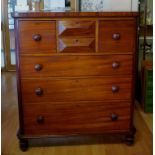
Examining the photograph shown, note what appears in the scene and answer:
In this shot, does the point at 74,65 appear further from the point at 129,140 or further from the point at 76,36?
the point at 129,140

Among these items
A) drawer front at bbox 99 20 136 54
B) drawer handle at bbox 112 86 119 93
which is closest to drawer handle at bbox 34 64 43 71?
drawer front at bbox 99 20 136 54

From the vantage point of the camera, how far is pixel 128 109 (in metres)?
1.93

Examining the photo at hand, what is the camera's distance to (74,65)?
5.91 feet

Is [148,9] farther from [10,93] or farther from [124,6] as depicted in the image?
[10,93]

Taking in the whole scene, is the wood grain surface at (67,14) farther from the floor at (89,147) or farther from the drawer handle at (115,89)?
the floor at (89,147)

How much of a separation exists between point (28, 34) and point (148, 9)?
1703 mm

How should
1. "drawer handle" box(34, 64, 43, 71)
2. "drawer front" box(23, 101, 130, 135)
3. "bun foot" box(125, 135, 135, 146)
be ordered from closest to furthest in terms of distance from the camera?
"drawer handle" box(34, 64, 43, 71) < "drawer front" box(23, 101, 130, 135) < "bun foot" box(125, 135, 135, 146)

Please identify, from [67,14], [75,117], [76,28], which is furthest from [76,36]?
[75,117]

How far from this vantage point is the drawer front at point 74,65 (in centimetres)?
178

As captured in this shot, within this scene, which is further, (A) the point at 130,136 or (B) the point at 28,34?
(A) the point at 130,136

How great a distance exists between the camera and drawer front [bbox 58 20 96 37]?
1.72 metres

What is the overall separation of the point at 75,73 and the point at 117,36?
0.37m

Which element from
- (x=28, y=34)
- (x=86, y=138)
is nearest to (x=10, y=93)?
(x=86, y=138)

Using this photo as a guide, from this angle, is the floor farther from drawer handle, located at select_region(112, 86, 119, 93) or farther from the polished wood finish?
the polished wood finish
